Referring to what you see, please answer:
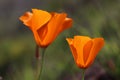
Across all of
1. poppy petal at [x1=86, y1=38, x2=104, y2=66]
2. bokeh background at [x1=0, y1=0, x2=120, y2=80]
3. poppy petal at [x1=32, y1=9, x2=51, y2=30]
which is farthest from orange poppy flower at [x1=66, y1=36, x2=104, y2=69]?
bokeh background at [x1=0, y1=0, x2=120, y2=80]

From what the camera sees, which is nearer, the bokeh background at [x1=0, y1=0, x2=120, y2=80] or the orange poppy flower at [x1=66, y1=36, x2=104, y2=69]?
the orange poppy flower at [x1=66, y1=36, x2=104, y2=69]

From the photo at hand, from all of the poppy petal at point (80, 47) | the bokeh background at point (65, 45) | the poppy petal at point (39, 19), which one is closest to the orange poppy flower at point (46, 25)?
the poppy petal at point (39, 19)

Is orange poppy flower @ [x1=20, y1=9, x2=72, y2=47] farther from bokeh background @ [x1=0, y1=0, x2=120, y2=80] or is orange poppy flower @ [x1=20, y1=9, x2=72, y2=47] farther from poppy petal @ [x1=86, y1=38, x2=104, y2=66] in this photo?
bokeh background @ [x1=0, y1=0, x2=120, y2=80]

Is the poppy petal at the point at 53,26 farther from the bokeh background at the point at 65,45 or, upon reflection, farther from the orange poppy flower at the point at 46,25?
the bokeh background at the point at 65,45

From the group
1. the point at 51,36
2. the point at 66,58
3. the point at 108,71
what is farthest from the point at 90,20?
the point at 51,36

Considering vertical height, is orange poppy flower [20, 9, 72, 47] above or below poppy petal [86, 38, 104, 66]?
above

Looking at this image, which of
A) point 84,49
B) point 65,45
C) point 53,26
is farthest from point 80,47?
point 65,45

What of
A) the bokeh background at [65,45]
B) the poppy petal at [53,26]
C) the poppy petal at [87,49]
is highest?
the poppy petal at [53,26]
